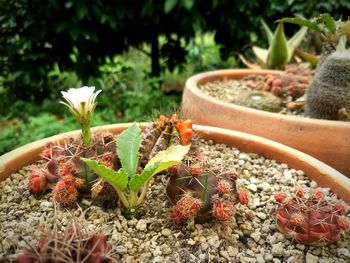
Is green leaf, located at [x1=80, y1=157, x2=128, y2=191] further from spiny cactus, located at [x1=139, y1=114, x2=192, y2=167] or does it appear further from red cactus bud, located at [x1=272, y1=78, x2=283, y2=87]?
red cactus bud, located at [x1=272, y1=78, x2=283, y2=87]

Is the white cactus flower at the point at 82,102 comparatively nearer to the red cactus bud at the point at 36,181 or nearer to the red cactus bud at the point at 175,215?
the red cactus bud at the point at 36,181

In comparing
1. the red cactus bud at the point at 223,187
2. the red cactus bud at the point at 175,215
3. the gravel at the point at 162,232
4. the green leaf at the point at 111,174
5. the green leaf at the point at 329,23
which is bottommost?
the gravel at the point at 162,232

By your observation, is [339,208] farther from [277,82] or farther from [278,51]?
[278,51]

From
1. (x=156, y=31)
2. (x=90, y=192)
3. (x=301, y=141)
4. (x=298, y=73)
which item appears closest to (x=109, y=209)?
(x=90, y=192)

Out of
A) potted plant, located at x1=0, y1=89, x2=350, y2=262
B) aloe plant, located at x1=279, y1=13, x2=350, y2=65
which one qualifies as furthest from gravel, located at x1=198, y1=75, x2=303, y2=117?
potted plant, located at x1=0, y1=89, x2=350, y2=262

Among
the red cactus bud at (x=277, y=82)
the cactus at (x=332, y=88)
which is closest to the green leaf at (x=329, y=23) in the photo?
the cactus at (x=332, y=88)

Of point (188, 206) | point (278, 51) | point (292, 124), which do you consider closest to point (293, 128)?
point (292, 124)

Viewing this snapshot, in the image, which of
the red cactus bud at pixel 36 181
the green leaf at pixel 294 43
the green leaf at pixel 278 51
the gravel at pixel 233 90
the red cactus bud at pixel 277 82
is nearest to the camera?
the red cactus bud at pixel 36 181

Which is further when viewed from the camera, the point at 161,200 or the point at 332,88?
the point at 332,88
